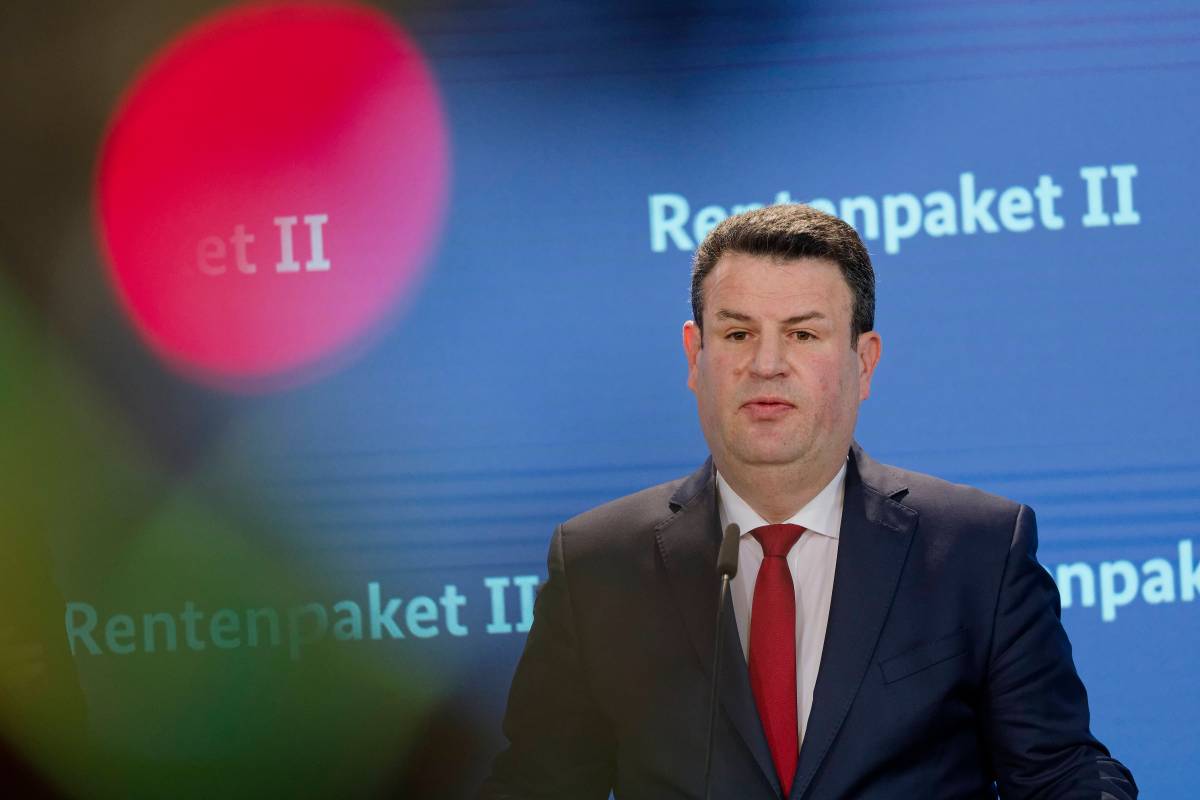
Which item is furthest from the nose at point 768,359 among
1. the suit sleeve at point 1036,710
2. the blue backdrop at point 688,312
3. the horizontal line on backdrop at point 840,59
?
the horizontal line on backdrop at point 840,59

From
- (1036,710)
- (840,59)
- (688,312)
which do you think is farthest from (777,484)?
(840,59)

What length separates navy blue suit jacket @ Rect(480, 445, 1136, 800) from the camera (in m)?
1.65

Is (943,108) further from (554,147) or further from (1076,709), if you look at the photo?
(1076,709)

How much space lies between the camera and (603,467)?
9.46ft

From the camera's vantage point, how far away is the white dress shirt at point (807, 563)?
177cm

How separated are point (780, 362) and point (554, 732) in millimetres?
625

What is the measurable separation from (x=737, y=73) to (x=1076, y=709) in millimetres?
1683

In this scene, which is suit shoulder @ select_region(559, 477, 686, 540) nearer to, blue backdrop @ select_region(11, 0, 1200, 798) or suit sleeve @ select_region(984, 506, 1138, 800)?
suit sleeve @ select_region(984, 506, 1138, 800)

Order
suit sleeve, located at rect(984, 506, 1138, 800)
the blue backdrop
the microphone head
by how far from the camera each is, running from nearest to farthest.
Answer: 1. the microphone head
2. suit sleeve, located at rect(984, 506, 1138, 800)
3. the blue backdrop

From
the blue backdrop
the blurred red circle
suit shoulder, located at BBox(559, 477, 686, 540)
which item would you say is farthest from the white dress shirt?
the blurred red circle

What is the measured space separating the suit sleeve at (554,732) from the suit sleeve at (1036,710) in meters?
0.55

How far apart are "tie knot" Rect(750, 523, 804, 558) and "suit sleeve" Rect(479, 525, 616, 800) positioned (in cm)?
31

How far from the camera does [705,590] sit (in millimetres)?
1797

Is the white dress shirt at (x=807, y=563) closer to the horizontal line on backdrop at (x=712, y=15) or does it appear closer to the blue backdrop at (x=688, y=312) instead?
the blue backdrop at (x=688, y=312)
